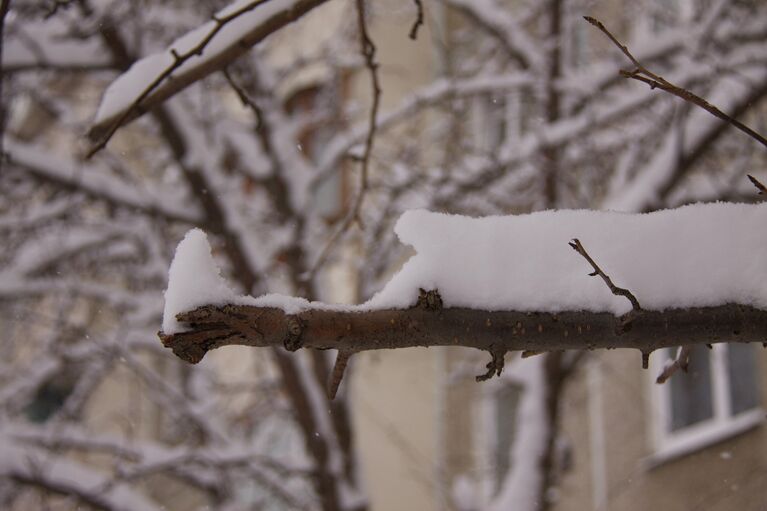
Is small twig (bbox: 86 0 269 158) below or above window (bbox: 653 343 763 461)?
below

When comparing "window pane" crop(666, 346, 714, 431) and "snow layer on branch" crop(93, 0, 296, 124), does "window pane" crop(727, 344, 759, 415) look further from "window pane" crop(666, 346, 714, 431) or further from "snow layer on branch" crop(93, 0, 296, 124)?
"snow layer on branch" crop(93, 0, 296, 124)

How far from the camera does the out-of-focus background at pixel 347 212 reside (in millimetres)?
4855

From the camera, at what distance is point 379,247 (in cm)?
594

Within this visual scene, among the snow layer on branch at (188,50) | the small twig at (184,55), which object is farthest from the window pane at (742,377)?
the small twig at (184,55)

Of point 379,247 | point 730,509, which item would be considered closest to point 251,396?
point 379,247

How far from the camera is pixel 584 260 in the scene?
168 centimetres

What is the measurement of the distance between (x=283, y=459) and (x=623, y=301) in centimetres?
401

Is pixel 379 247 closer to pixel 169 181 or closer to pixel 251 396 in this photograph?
pixel 169 181

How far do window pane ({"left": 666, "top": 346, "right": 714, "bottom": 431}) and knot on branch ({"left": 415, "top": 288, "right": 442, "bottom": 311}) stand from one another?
553 centimetres

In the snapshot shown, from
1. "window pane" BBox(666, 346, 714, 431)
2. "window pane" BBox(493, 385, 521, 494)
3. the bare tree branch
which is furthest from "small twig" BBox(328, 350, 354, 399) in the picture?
"window pane" BBox(493, 385, 521, 494)

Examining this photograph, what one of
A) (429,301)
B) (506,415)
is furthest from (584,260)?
(506,415)

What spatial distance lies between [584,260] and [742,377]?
5280 millimetres

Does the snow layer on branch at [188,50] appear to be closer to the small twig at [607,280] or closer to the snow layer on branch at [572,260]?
the snow layer on branch at [572,260]

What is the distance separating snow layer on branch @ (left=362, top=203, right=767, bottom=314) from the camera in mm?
1639
